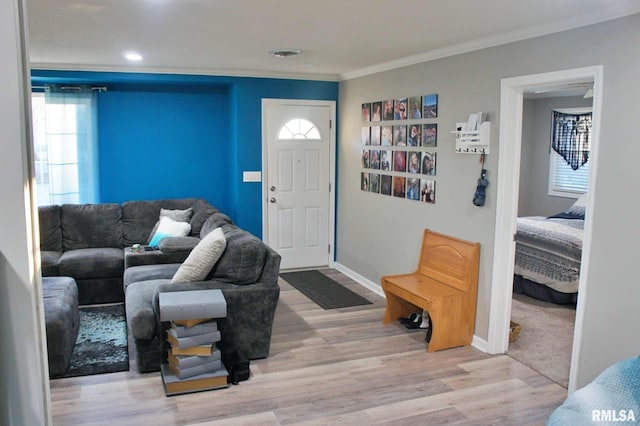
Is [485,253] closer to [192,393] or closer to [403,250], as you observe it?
[403,250]

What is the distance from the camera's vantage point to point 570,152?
7.48 metres

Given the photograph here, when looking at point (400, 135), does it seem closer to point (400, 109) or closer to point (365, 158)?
point (400, 109)

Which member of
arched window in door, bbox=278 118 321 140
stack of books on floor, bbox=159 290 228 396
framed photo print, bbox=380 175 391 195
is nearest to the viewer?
stack of books on floor, bbox=159 290 228 396

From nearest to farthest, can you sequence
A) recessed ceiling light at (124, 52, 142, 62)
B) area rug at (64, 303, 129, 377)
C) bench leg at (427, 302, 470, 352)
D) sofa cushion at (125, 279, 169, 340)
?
sofa cushion at (125, 279, 169, 340) < area rug at (64, 303, 129, 377) < bench leg at (427, 302, 470, 352) < recessed ceiling light at (124, 52, 142, 62)

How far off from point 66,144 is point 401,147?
363 centimetres

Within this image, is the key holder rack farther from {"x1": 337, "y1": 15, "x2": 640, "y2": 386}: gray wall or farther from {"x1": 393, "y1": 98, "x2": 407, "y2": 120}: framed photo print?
{"x1": 393, "y1": 98, "x2": 407, "y2": 120}: framed photo print

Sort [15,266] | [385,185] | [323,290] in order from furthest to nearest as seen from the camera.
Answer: [323,290], [385,185], [15,266]

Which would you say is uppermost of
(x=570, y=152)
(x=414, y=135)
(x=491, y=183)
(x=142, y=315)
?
(x=414, y=135)

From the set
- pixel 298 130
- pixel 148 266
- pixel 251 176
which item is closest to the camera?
pixel 148 266

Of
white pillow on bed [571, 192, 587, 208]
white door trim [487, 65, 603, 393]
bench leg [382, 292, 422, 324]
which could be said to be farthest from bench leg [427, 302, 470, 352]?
white pillow on bed [571, 192, 587, 208]

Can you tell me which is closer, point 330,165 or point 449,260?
point 449,260

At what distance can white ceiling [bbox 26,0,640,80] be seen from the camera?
302 centimetres

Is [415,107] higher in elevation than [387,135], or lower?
higher

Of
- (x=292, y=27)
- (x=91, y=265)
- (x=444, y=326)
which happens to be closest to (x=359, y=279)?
(x=444, y=326)
